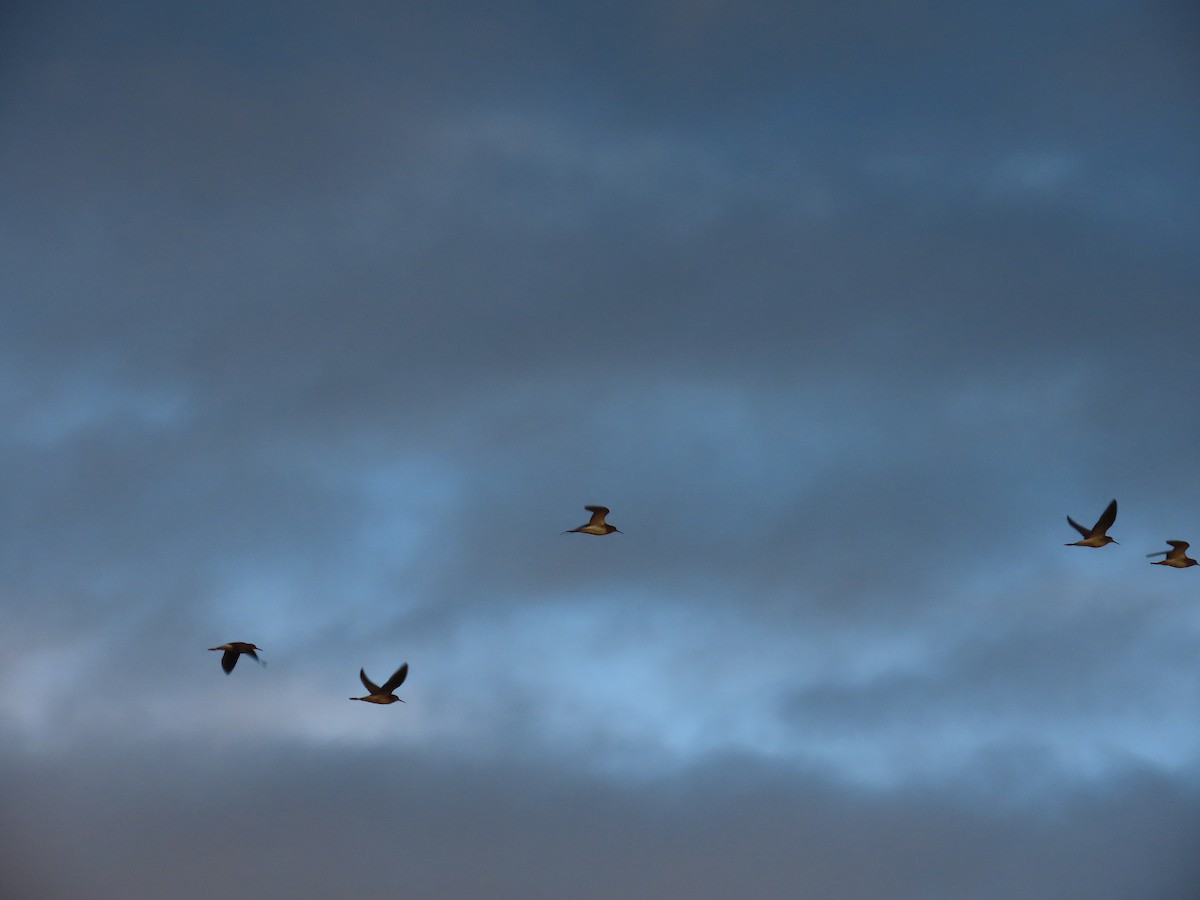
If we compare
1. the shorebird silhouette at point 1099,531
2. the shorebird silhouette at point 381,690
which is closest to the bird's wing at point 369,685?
the shorebird silhouette at point 381,690

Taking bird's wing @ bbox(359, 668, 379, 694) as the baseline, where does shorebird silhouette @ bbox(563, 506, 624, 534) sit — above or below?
above

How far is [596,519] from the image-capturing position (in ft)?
275

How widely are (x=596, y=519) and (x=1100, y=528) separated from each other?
2934cm

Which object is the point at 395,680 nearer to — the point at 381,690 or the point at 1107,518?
the point at 381,690

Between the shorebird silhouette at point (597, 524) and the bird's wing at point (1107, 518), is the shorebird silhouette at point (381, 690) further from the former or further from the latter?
the bird's wing at point (1107, 518)

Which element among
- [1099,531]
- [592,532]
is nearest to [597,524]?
[592,532]

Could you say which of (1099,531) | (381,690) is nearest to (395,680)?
(381,690)

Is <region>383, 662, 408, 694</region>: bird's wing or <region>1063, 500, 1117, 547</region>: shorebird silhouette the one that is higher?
<region>1063, 500, 1117, 547</region>: shorebird silhouette

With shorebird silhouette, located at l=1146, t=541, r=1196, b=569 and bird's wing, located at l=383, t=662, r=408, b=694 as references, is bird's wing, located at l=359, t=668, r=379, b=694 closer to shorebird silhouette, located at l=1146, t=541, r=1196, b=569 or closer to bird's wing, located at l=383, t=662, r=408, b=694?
bird's wing, located at l=383, t=662, r=408, b=694

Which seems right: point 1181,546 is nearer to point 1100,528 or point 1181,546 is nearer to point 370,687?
point 1100,528

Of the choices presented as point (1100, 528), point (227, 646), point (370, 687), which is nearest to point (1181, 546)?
point (1100, 528)

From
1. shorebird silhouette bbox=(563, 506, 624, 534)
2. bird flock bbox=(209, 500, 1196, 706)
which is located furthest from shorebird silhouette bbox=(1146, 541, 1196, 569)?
shorebird silhouette bbox=(563, 506, 624, 534)

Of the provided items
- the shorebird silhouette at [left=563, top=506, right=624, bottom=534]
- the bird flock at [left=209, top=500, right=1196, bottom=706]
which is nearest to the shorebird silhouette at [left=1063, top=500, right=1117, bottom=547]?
the bird flock at [left=209, top=500, right=1196, bottom=706]

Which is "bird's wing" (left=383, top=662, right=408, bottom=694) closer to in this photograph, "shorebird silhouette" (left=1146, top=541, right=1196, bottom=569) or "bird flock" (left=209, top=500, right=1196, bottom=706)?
"bird flock" (left=209, top=500, right=1196, bottom=706)
